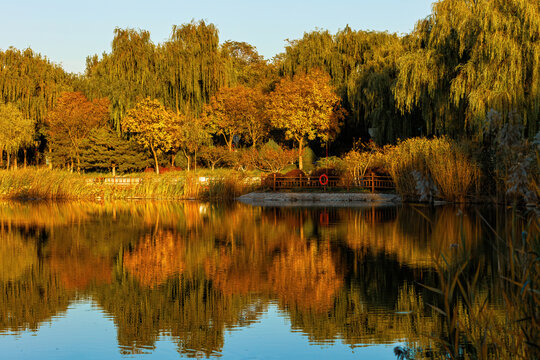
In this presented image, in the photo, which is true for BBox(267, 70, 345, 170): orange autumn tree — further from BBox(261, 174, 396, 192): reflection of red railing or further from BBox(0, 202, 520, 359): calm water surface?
BBox(0, 202, 520, 359): calm water surface

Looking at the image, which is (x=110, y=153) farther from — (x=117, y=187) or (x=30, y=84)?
(x=30, y=84)

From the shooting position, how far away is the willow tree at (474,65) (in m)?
25.3

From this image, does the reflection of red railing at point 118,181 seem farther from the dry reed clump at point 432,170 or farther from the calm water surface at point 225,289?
the calm water surface at point 225,289

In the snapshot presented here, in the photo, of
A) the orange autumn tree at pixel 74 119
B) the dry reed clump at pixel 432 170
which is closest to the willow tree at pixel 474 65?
the dry reed clump at pixel 432 170

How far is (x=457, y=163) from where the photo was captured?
25.5m

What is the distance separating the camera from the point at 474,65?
2691 cm

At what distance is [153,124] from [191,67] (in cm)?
514

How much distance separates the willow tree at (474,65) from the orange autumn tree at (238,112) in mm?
15250

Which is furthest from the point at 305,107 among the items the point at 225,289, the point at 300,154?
the point at 225,289

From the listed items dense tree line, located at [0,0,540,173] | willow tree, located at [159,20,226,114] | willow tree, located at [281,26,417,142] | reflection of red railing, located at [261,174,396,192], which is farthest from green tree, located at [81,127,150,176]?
reflection of red railing, located at [261,174,396,192]

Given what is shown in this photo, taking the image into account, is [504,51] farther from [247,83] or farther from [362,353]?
[247,83]

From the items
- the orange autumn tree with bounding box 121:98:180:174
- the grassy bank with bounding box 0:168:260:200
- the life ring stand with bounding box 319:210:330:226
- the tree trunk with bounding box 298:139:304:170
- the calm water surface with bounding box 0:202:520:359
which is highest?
the orange autumn tree with bounding box 121:98:180:174

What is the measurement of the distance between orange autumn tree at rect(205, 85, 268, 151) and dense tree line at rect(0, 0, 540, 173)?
9 centimetres

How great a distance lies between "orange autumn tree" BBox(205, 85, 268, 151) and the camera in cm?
4438
